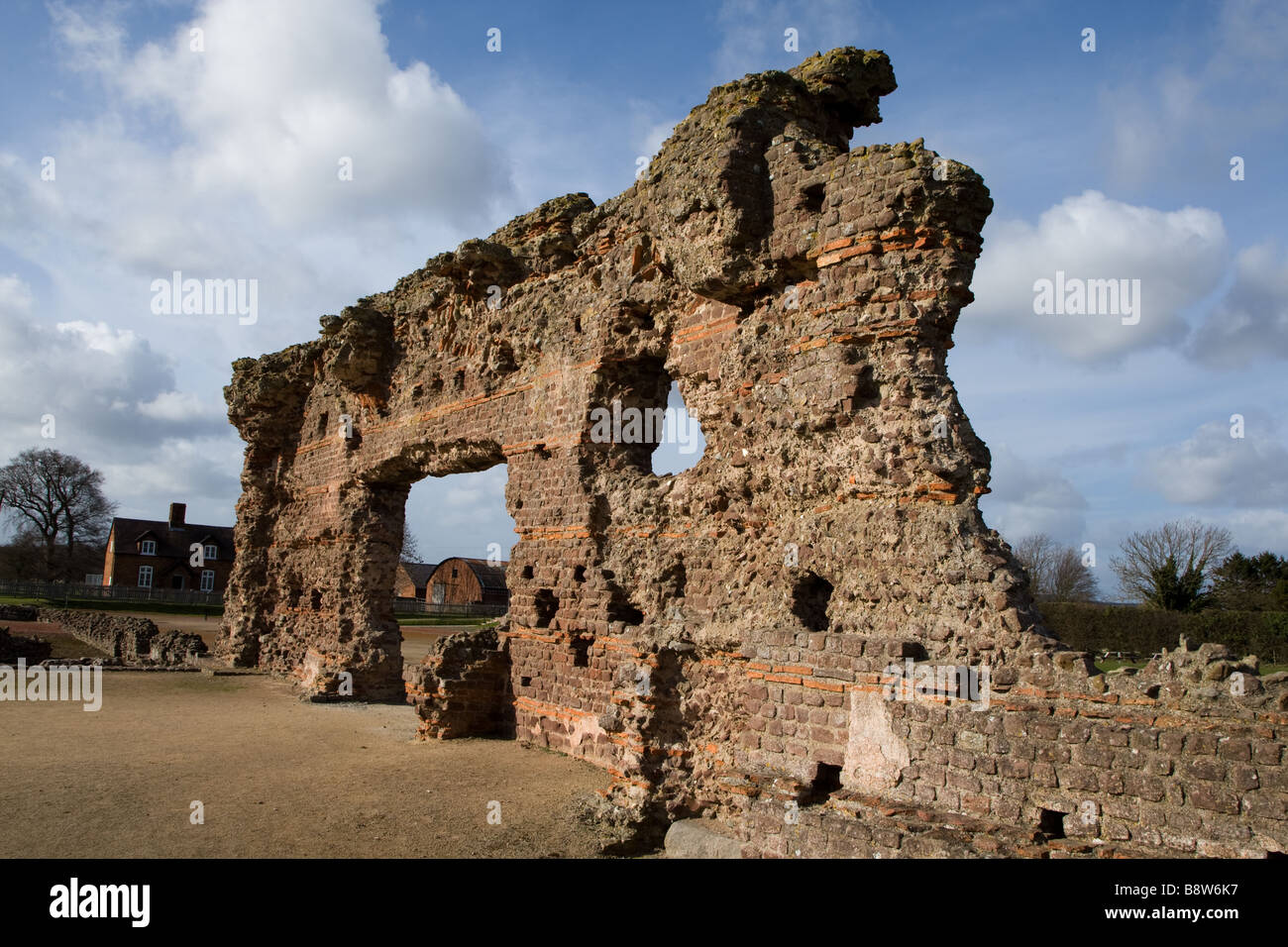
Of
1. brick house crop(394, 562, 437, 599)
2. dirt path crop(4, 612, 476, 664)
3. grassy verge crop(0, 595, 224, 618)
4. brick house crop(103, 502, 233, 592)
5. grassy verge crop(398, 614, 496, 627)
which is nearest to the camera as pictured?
dirt path crop(4, 612, 476, 664)

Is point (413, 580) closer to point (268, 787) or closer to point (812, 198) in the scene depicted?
point (268, 787)

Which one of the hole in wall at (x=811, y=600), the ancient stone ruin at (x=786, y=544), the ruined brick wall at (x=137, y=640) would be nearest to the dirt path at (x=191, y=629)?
the ruined brick wall at (x=137, y=640)

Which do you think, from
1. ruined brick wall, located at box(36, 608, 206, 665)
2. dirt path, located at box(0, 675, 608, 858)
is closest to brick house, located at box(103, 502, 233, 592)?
ruined brick wall, located at box(36, 608, 206, 665)

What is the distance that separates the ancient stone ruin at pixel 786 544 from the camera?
471 centimetres

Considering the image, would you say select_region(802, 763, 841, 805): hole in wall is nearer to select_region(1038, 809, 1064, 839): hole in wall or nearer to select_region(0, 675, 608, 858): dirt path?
select_region(1038, 809, 1064, 839): hole in wall

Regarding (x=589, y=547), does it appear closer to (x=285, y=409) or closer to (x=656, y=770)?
(x=656, y=770)

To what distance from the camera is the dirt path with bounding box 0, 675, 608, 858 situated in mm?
6273

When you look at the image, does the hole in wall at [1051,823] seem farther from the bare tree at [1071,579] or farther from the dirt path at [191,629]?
the bare tree at [1071,579]

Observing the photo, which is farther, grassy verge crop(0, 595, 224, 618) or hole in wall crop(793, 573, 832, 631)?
grassy verge crop(0, 595, 224, 618)

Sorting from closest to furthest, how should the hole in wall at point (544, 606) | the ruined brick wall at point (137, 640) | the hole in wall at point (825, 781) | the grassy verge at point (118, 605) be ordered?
1. the hole in wall at point (825, 781)
2. the hole in wall at point (544, 606)
3. the ruined brick wall at point (137, 640)
4. the grassy verge at point (118, 605)

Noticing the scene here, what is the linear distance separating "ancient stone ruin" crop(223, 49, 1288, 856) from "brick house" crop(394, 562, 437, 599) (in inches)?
1556

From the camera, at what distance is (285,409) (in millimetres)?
17953

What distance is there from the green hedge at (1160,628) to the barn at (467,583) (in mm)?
29677
